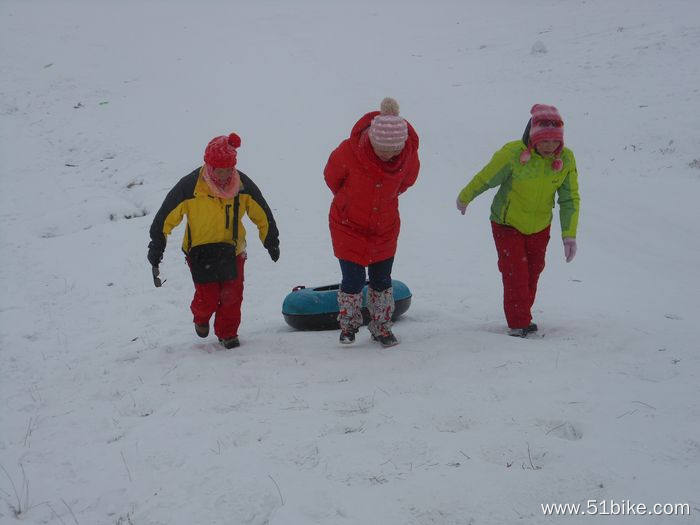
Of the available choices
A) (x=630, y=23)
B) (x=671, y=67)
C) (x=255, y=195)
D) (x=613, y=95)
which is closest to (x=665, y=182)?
(x=613, y=95)

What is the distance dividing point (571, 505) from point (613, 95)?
605 inches

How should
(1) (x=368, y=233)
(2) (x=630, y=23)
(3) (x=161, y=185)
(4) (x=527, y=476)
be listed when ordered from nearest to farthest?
(4) (x=527, y=476) < (1) (x=368, y=233) < (3) (x=161, y=185) < (2) (x=630, y=23)

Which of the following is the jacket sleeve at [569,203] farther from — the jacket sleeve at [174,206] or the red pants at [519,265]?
the jacket sleeve at [174,206]

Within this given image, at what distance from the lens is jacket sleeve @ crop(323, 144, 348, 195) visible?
194 inches

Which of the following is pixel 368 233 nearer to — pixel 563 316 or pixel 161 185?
pixel 563 316

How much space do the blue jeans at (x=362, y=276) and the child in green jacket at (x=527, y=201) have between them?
3.67ft

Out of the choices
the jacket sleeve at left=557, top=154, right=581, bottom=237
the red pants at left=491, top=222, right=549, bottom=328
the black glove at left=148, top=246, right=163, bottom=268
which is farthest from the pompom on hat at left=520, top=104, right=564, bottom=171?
the black glove at left=148, top=246, right=163, bottom=268

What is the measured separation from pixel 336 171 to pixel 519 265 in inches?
83.2

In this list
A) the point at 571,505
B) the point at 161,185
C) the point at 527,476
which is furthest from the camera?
the point at 161,185

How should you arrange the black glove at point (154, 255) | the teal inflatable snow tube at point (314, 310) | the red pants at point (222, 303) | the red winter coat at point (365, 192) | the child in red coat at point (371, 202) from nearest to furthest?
1. the child in red coat at point (371, 202)
2. the red winter coat at point (365, 192)
3. the black glove at point (154, 255)
4. the red pants at point (222, 303)
5. the teal inflatable snow tube at point (314, 310)

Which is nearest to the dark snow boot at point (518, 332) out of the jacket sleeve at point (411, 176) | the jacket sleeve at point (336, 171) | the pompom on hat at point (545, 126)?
the pompom on hat at point (545, 126)

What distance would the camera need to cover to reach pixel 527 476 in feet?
9.89

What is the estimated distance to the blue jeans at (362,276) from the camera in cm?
531

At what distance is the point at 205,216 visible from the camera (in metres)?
5.42
